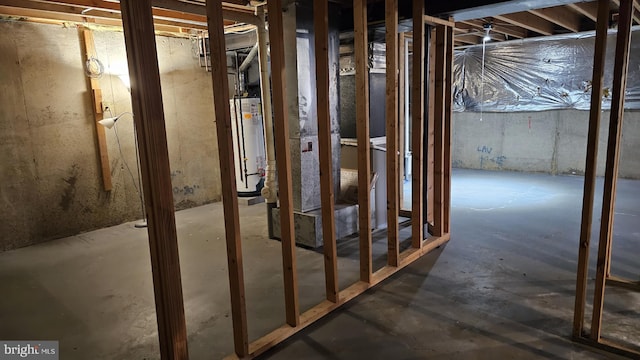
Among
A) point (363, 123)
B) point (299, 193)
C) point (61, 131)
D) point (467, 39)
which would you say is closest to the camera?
point (363, 123)

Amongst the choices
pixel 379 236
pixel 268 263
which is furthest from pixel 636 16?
pixel 268 263

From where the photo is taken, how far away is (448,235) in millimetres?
3664

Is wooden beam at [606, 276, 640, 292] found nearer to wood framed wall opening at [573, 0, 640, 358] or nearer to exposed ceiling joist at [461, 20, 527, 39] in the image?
wood framed wall opening at [573, 0, 640, 358]

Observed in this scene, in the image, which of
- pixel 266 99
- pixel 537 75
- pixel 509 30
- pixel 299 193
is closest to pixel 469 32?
pixel 509 30

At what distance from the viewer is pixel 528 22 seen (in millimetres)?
4738

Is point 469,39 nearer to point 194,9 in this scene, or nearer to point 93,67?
point 194,9

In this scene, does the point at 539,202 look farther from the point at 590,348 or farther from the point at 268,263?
the point at 268,263

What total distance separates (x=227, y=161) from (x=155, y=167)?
315mm

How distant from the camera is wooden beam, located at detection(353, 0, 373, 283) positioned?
247 centimetres

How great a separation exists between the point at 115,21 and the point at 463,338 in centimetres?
429

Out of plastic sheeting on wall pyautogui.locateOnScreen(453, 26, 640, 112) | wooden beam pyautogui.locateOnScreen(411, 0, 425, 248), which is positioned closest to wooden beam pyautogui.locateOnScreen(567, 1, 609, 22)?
plastic sheeting on wall pyautogui.locateOnScreen(453, 26, 640, 112)

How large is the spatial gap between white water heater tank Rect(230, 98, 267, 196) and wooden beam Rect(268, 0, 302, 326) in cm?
308

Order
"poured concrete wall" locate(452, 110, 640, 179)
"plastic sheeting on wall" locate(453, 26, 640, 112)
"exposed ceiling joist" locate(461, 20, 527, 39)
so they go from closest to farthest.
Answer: "exposed ceiling joist" locate(461, 20, 527, 39) < "plastic sheeting on wall" locate(453, 26, 640, 112) < "poured concrete wall" locate(452, 110, 640, 179)

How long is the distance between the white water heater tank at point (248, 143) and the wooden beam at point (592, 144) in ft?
12.8
